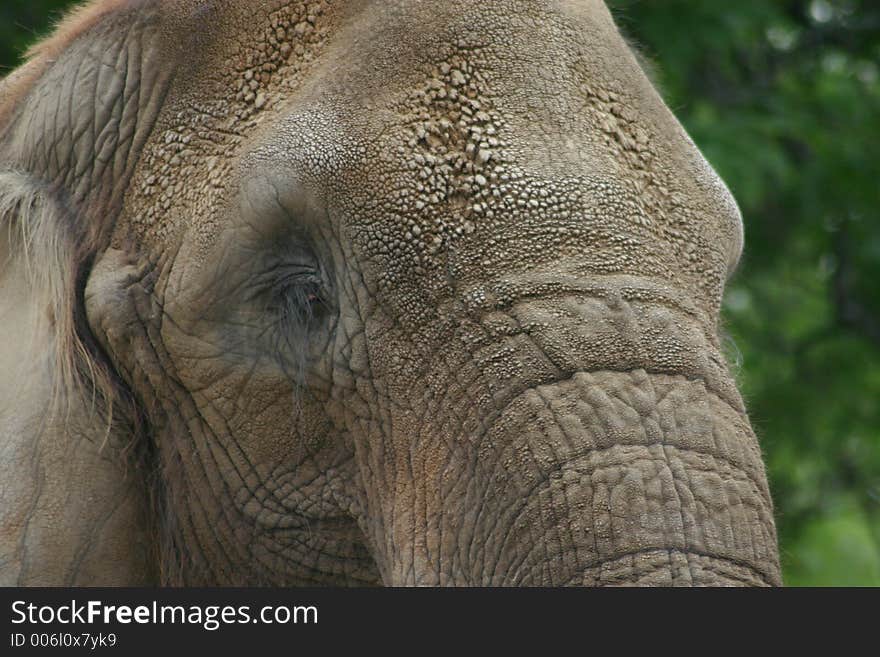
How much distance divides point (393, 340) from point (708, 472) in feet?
1.79

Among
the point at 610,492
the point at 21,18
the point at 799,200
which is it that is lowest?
the point at 799,200

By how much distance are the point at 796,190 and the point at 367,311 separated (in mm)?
5522

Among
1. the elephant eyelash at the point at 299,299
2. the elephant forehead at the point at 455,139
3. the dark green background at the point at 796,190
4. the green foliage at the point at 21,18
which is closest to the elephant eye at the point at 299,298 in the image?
the elephant eyelash at the point at 299,299

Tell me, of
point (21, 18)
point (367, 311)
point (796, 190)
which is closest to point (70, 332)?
point (367, 311)

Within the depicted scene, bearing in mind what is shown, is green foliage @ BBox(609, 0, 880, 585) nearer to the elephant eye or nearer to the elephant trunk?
the elephant eye

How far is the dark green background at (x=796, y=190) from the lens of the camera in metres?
6.44

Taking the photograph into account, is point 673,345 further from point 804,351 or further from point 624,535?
point 804,351

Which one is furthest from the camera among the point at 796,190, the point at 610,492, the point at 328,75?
the point at 796,190

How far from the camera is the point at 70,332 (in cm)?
246

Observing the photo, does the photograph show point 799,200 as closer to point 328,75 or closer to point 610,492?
point 328,75

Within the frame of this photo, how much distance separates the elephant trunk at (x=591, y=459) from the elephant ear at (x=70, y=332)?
626 millimetres

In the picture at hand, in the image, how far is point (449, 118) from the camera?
2195 mm

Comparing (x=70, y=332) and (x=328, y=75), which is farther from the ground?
(x=328, y=75)

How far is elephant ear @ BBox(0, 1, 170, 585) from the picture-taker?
7.92 feet
